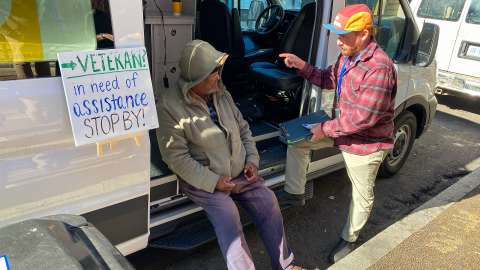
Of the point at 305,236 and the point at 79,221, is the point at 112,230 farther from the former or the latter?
the point at 305,236

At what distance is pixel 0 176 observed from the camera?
1658 mm

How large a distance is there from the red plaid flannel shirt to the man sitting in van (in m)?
0.65

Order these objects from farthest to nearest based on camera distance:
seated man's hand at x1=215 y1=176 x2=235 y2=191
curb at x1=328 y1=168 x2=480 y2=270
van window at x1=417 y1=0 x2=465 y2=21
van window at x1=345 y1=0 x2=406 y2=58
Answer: van window at x1=417 y1=0 x2=465 y2=21, van window at x1=345 y1=0 x2=406 y2=58, curb at x1=328 y1=168 x2=480 y2=270, seated man's hand at x1=215 y1=176 x2=235 y2=191

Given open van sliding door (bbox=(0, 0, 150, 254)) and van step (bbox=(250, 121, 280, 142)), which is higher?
open van sliding door (bbox=(0, 0, 150, 254))

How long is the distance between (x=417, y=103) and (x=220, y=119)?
7.58ft

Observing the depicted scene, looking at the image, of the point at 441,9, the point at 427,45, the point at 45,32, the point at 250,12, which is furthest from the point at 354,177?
the point at 441,9

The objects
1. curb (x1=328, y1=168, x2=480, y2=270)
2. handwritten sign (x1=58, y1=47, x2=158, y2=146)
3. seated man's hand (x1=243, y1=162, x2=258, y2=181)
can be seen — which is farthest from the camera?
curb (x1=328, y1=168, x2=480, y2=270)

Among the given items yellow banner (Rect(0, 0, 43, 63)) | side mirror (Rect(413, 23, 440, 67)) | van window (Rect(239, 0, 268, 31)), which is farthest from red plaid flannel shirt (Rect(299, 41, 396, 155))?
van window (Rect(239, 0, 268, 31))

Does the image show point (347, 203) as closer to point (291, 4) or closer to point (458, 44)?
point (291, 4)

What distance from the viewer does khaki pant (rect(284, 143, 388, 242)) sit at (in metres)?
2.69

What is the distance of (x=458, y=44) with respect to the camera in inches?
270

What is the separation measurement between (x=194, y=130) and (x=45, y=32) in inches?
36.3

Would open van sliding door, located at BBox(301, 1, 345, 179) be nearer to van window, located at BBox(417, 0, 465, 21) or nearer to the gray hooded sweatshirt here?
the gray hooded sweatshirt

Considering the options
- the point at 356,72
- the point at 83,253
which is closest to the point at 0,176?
the point at 83,253
